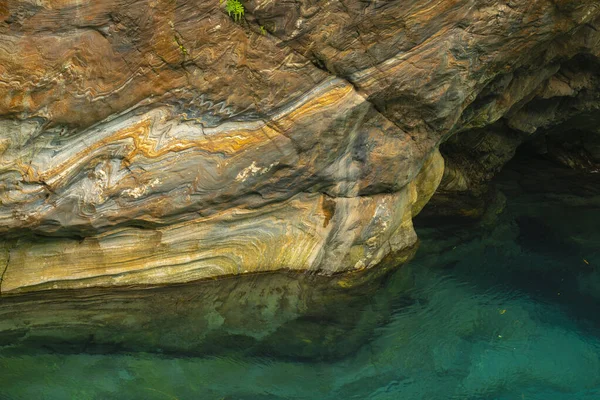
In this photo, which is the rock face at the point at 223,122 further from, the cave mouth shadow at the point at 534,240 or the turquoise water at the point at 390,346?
the cave mouth shadow at the point at 534,240

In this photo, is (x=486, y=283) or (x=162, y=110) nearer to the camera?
(x=162, y=110)

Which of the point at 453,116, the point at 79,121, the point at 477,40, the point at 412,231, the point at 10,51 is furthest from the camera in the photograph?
the point at 412,231

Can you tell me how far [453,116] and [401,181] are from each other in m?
1.05

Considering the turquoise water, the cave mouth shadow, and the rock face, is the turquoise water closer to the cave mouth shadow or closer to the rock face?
the cave mouth shadow

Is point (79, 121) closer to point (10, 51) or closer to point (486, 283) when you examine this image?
point (10, 51)

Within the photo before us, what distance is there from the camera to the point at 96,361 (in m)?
6.77

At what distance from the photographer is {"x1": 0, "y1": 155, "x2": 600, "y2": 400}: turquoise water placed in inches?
259

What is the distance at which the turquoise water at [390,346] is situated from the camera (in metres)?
6.58

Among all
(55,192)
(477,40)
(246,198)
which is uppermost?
(477,40)

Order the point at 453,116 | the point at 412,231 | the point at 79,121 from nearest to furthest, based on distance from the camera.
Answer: the point at 79,121 → the point at 453,116 → the point at 412,231

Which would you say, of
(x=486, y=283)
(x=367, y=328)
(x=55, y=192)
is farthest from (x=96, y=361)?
(x=486, y=283)

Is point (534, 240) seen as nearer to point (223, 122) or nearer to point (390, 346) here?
point (390, 346)

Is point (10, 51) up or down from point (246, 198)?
up

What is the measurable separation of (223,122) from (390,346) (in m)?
3.15
